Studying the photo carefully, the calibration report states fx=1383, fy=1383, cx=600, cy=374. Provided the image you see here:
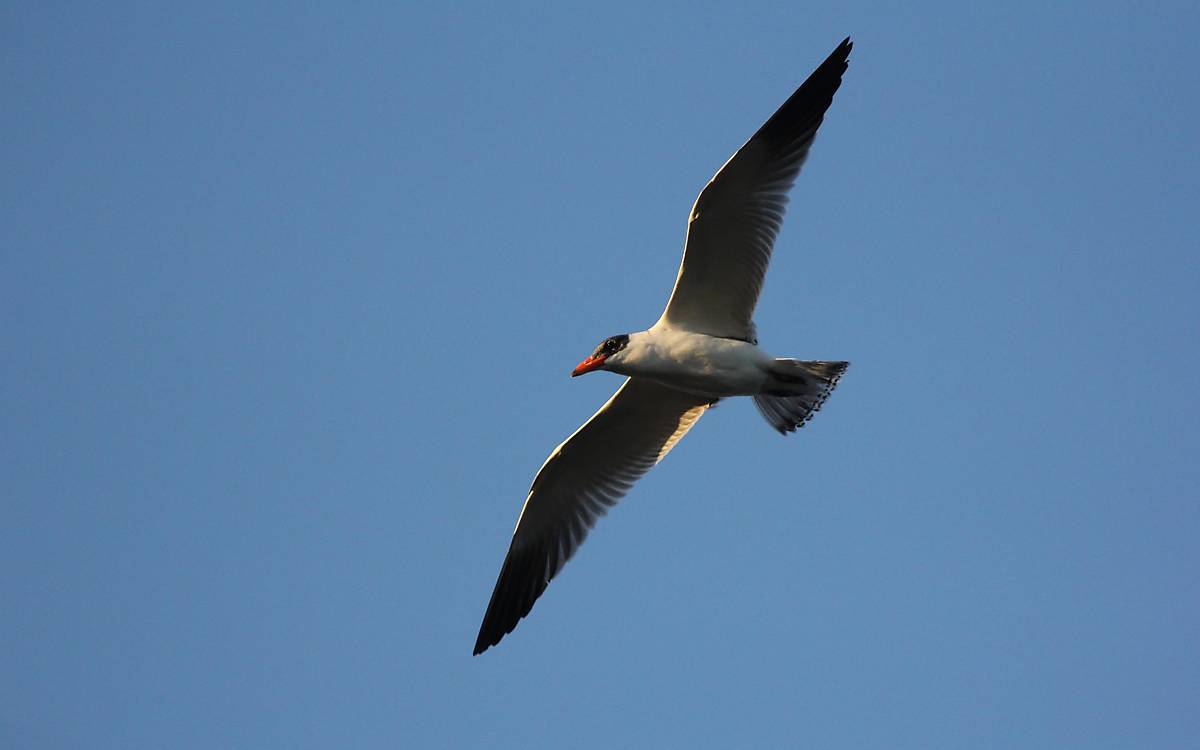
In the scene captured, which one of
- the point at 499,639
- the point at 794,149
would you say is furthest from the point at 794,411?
the point at 499,639

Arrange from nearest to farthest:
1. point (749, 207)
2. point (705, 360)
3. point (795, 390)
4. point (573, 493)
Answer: point (749, 207) < point (705, 360) < point (795, 390) < point (573, 493)

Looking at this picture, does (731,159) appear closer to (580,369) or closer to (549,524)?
(580,369)

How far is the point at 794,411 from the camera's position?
1183 centimetres

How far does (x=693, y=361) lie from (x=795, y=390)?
0.93 m

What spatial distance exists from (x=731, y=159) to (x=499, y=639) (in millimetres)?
4998

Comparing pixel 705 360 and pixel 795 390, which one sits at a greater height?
pixel 705 360

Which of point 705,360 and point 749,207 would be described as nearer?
point 749,207

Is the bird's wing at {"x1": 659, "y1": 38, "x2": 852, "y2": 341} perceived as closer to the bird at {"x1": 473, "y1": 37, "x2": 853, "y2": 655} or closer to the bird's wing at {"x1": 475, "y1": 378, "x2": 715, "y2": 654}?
the bird at {"x1": 473, "y1": 37, "x2": 853, "y2": 655}

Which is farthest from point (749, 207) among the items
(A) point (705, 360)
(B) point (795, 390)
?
(B) point (795, 390)

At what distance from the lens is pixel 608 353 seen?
11875 millimetres

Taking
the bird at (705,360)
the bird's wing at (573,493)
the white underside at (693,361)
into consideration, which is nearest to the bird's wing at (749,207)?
the bird at (705,360)

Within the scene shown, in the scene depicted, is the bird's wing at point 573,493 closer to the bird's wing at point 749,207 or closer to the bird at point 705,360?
the bird at point 705,360

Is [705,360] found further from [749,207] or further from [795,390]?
[749,207]

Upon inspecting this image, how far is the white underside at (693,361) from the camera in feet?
38.1
